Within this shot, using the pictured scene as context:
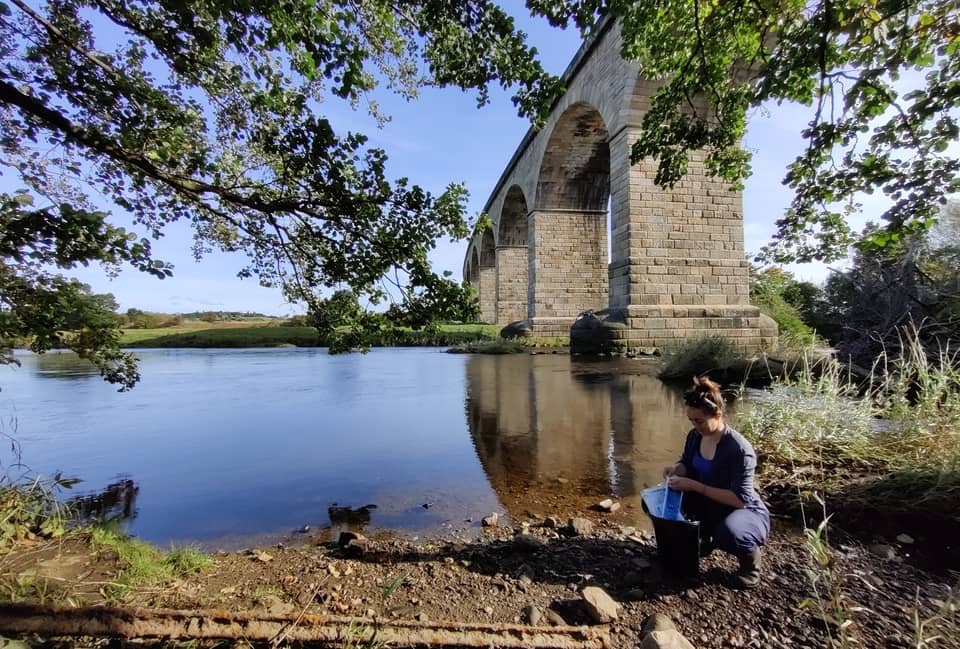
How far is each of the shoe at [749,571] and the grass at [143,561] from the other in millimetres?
2244

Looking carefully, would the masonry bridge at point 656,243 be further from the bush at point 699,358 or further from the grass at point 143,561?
the grass at point 143,561

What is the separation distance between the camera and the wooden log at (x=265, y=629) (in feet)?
4.20

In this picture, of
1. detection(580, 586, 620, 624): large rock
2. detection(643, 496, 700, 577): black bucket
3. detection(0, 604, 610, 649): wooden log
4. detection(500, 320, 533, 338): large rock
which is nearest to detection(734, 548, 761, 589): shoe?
detection(643, 496, 700, 577): black bucket

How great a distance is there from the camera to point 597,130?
16.3 metres

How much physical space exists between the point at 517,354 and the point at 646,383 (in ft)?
25.9

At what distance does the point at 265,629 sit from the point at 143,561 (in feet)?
3.26

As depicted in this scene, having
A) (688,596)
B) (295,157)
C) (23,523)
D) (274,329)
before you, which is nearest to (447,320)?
(295,157)

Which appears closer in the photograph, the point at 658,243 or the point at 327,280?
the point at 327,280

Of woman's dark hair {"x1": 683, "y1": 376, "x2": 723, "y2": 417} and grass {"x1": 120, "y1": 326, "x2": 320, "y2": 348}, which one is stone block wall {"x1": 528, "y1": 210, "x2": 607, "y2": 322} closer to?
grass {"x1": 120, "y1": 326, "x2": 320, "y2": 348}

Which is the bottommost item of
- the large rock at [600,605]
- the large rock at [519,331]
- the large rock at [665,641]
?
the large rock at [600,605]

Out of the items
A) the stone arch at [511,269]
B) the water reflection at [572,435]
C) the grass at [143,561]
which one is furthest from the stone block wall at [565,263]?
the grass at [143,561]

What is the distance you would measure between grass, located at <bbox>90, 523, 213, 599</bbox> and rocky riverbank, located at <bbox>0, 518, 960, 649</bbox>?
0.04m

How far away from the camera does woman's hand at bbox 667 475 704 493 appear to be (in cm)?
211

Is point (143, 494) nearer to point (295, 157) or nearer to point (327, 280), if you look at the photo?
point (327, 280)
